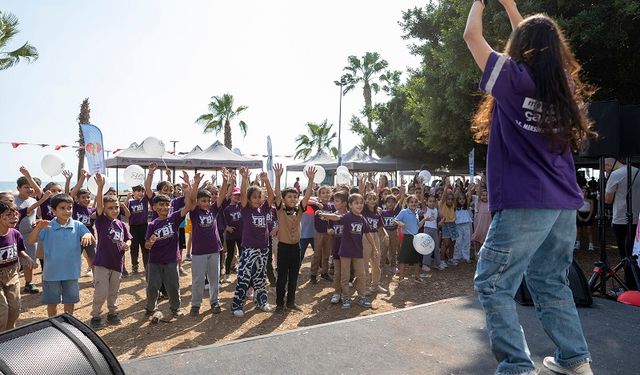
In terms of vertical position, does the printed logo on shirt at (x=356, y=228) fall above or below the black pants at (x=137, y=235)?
above

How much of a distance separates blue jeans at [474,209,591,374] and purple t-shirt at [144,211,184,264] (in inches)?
170

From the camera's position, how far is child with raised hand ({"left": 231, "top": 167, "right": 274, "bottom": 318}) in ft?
19.0

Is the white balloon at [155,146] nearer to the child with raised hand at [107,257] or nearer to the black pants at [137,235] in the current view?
the black pants at [137,235]

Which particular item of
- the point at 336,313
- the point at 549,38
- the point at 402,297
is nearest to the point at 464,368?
the point at 549,38

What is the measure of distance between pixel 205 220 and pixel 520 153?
4476mm

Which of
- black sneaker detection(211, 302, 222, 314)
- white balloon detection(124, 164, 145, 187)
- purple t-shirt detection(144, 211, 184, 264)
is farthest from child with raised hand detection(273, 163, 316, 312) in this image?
white balloon detection(124, 164, 145, 187)

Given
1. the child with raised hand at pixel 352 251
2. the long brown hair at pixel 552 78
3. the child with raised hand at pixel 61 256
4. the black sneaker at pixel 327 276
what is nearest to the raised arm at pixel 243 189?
the child with raised hand at pixel 352 251

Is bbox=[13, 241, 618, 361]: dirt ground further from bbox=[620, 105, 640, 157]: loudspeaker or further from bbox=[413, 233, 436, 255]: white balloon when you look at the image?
bbox=[620, 105, 640, 157]: loudspeaker

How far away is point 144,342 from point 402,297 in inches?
155

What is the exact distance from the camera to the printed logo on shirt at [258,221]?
5.84 metres

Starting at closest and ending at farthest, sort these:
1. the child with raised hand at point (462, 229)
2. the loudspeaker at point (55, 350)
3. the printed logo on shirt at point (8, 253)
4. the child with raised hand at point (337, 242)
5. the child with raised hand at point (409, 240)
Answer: the loudspeaker at point (55, 350) → the printed logo on shirt at point (8, 253) → the child with raised hand at point (337, 242) → the child with raised hand at point (409, 240) → the child with raised hand at point (462, 229)

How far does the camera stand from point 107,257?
533 centimetres

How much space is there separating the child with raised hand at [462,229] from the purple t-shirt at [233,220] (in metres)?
4.70

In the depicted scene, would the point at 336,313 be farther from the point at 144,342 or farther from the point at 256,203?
the point at 144,342
